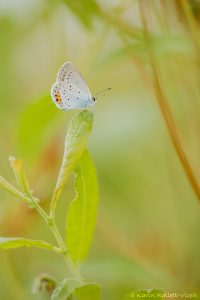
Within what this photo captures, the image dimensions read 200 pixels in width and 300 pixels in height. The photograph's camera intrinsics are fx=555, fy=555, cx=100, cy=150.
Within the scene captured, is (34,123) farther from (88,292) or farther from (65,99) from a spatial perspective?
(88,292)

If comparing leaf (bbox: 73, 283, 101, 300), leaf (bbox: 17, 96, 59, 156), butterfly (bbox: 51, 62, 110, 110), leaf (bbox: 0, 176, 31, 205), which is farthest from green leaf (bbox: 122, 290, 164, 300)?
leaf (bbox: 17, 96, 59, 156)

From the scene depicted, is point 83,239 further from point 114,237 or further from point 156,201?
point 156,201

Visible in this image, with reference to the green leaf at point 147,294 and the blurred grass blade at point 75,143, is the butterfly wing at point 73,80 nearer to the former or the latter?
the blurred grass blade at point 75,143

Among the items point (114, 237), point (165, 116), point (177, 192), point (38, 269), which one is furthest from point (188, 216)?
point (165, 116)

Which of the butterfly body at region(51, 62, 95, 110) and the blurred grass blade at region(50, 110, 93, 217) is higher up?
the butterfly body at region(51, 62, 95, 110)

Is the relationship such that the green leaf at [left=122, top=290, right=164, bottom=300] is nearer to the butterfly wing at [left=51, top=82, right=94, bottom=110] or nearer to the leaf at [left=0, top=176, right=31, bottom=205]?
the leaf at [left=0, top=176, right=31, bottom=205]
